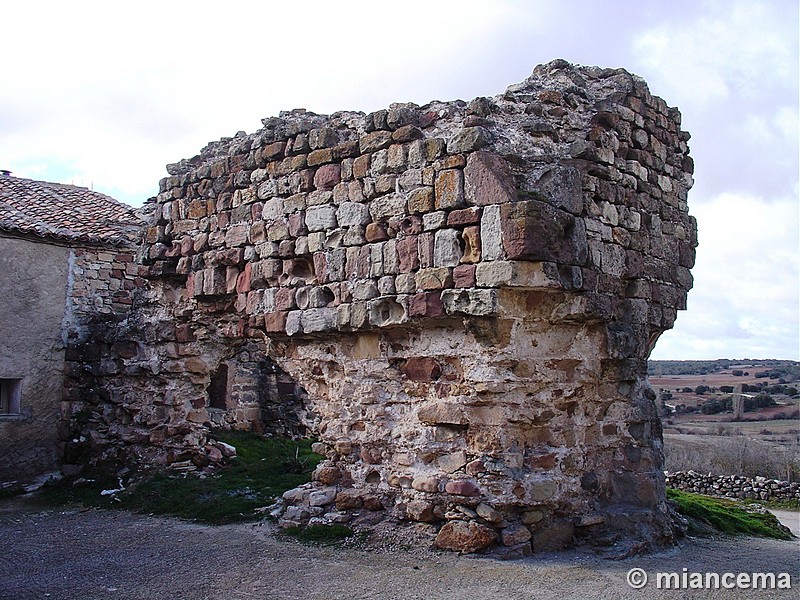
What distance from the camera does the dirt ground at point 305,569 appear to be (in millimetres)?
5172

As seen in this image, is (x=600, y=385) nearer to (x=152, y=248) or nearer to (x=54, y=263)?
(x=152, y=248)

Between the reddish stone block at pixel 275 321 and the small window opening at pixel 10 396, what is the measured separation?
485cm

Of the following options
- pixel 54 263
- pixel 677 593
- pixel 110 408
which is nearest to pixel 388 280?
pixel 677 593

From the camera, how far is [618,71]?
702 cm

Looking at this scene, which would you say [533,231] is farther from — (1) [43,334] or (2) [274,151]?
(1) [43,334]

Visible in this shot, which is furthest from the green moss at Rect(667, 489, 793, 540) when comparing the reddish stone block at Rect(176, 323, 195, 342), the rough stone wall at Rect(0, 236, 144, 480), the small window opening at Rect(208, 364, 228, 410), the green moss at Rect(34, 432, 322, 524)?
the small window opening at Rect(208, 364, 228, 410)

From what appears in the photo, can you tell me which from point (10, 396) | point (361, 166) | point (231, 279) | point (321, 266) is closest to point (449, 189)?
point (361, 166)

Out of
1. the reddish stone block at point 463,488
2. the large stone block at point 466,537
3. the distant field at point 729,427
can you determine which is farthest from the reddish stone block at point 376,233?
the distant field at point 729,427

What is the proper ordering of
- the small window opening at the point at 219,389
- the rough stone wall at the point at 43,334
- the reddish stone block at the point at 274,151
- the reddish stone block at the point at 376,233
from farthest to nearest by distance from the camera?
the small window opening at the point at 219,389 → the rough stone wall at the point at 43,334 → the reddish stone block at the point at 274,151 → the reddish stone block at the point at 376,233

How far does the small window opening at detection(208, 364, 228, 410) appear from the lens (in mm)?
13625

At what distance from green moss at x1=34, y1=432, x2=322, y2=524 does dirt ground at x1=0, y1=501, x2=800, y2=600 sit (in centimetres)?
65

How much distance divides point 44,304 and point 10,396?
4.30ft

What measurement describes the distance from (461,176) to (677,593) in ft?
10.9

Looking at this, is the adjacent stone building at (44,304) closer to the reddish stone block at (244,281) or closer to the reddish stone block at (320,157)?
the reddish stone block at (244,281)
